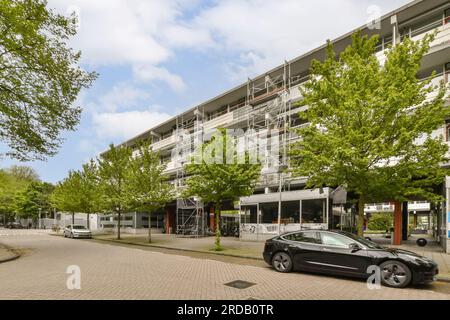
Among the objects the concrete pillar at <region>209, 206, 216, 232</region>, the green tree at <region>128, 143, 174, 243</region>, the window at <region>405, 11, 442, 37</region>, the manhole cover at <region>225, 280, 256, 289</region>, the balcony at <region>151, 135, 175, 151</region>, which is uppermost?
the window at <region>405, 11, 442, 37</region>

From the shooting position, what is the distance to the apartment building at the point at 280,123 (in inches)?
747

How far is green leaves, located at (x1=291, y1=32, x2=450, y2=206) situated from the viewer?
11.3 metres

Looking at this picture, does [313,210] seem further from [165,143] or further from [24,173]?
[24,173]

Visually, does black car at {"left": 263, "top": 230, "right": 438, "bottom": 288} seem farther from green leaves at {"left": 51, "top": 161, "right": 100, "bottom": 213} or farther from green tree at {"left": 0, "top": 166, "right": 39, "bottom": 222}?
green tree at {"left": 0, "top": 166, "right": 39, "bottom": 222}

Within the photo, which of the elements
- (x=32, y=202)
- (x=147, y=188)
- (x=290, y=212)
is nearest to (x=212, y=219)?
(x=147, y=188)

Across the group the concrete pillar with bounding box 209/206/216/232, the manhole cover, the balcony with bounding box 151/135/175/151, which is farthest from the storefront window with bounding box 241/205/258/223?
the balcony with bounding box 151/135/175/151

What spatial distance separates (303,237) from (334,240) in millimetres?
1055

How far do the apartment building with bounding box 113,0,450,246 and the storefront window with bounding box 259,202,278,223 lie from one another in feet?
0.13

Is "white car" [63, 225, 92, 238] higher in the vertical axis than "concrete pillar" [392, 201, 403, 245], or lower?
lower

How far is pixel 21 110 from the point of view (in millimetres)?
16094

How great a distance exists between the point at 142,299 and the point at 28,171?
86125mm

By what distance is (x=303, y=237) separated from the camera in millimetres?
10484
